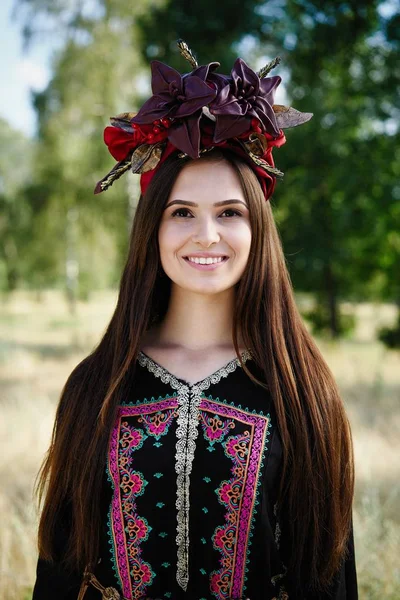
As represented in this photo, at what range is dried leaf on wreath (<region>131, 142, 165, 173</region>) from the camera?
5.77 feet

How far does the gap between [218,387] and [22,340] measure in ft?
33.9

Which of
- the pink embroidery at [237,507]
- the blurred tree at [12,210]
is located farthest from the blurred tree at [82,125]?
the pink embroidery at [237,507]

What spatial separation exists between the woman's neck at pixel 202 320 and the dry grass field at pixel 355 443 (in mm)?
1591

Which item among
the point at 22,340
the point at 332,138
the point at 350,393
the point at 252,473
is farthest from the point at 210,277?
the point at 22,340

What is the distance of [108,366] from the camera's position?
188cm

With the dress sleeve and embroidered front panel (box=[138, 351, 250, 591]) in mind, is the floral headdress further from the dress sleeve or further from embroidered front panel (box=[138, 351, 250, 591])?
the dress sleeve

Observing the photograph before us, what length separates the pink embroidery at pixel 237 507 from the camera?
66.3 inches

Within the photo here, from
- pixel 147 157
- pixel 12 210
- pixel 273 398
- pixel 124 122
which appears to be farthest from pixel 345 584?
pixel 12 210

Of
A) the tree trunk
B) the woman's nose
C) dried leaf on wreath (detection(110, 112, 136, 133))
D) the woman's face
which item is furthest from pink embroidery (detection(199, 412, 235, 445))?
the tree trunk

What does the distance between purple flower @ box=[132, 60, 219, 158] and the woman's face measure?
11 centimetres

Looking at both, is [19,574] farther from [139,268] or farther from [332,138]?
[332,138]

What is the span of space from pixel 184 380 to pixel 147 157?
0.68 metres

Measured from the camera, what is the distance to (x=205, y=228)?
168cm

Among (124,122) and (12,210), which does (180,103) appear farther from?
(12,210)
